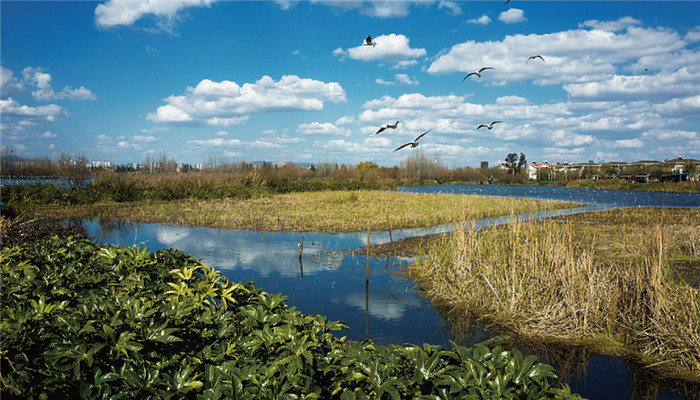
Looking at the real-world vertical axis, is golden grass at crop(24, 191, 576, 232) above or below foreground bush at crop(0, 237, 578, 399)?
below

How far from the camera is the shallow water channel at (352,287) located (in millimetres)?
4977

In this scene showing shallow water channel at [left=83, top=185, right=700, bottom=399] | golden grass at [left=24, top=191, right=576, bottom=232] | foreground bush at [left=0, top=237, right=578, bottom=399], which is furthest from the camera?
golden grass at [left=24, top=191, right=576, bottom=232]

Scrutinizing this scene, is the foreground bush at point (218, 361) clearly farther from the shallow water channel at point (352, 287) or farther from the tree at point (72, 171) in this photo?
the tree at point (72, 171)

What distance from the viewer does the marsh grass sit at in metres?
5.05

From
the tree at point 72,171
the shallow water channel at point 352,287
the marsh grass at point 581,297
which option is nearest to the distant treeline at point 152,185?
the tree at point 72,171

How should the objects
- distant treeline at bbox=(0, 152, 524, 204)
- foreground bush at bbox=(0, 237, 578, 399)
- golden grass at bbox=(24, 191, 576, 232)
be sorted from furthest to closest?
distant treeline at bbox=(0, 152, 524, 204)
golden grass at bbox=(24, 191, 576, 232)
foreground bush at bbox=(0, 237, 578, 399)

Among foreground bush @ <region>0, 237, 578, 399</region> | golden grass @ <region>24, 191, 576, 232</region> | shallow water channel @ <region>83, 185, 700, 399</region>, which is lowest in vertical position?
shallow water channel @ <region>83, 185, 700, 399</region>

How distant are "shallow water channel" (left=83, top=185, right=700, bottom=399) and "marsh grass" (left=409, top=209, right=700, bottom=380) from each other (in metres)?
0.41

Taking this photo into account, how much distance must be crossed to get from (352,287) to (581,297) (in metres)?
4.07

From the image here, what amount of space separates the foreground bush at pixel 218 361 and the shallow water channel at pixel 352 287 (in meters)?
3.24

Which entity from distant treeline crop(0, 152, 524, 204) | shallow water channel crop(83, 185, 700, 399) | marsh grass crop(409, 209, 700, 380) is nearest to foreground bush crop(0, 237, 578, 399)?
shallow water channel crop(83, 185, 700, 399)

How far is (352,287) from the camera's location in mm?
8234

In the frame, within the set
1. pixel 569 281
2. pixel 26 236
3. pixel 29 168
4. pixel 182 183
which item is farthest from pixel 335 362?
pixel 29 168

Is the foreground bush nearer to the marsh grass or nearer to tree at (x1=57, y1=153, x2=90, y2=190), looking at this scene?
the marsh grass
